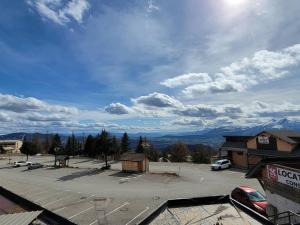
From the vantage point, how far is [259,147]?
46.8 m

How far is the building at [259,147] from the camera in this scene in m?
41.8

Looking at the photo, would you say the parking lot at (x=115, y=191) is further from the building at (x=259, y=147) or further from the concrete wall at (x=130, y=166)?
the building at (x=259, y=147)

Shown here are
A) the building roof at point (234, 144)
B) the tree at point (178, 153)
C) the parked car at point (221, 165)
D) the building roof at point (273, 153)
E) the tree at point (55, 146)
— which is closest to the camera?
the building roof at point (273, 153)

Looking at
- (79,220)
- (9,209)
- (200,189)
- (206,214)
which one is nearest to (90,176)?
(200,189)

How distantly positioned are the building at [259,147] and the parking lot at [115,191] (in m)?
4.46

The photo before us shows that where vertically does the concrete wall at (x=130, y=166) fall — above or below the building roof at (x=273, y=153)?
below

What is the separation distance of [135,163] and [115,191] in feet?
48.5

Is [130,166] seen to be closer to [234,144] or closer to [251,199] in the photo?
[234,144]

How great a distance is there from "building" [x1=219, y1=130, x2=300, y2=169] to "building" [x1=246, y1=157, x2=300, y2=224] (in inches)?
978

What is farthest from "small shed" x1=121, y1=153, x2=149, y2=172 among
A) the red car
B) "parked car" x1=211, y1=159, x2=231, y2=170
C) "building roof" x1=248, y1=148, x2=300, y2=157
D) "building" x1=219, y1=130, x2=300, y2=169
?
the red car

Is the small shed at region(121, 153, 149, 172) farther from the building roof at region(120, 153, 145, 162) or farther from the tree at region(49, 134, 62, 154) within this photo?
the tree at region(49, 134, 62, 154)

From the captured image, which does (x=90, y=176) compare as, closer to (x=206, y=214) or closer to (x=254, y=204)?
(x=254, y=204)

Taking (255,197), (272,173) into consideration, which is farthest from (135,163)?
(272,173)

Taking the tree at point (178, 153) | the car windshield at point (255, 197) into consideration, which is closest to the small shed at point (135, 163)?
the car windshield at point (255, 197)
